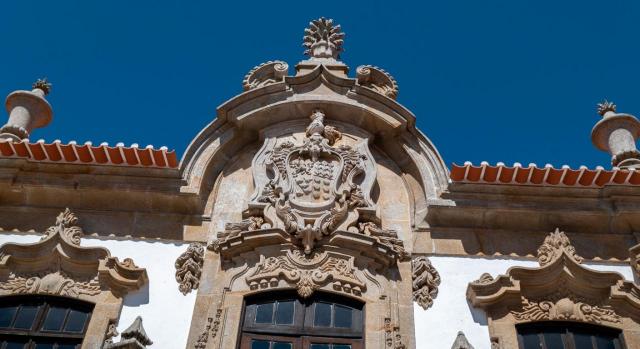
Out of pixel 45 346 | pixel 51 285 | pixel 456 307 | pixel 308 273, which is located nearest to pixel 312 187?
pixel 308 273

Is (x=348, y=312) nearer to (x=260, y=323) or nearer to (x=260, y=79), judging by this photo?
(x=260, y=323)

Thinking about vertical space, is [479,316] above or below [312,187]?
below

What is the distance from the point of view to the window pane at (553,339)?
7.60m

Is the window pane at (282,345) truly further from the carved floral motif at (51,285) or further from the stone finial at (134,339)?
the carved floral motif at (51,285)

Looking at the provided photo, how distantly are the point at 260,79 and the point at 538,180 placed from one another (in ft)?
13.0

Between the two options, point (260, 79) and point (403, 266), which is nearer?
point (403, 266)

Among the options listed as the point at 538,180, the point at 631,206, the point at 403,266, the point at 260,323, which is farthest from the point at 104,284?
the point at 631,206

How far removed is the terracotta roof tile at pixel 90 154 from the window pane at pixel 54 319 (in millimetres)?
1858

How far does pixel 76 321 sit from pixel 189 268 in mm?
1260

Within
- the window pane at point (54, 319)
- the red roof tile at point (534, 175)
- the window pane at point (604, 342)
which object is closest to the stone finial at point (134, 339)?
the window pane at point (54, 319)

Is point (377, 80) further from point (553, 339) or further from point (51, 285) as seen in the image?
point (51, 285)

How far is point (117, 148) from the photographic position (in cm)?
887

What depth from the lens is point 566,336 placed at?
7.68 m

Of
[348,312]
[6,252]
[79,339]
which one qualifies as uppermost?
[6,252]
